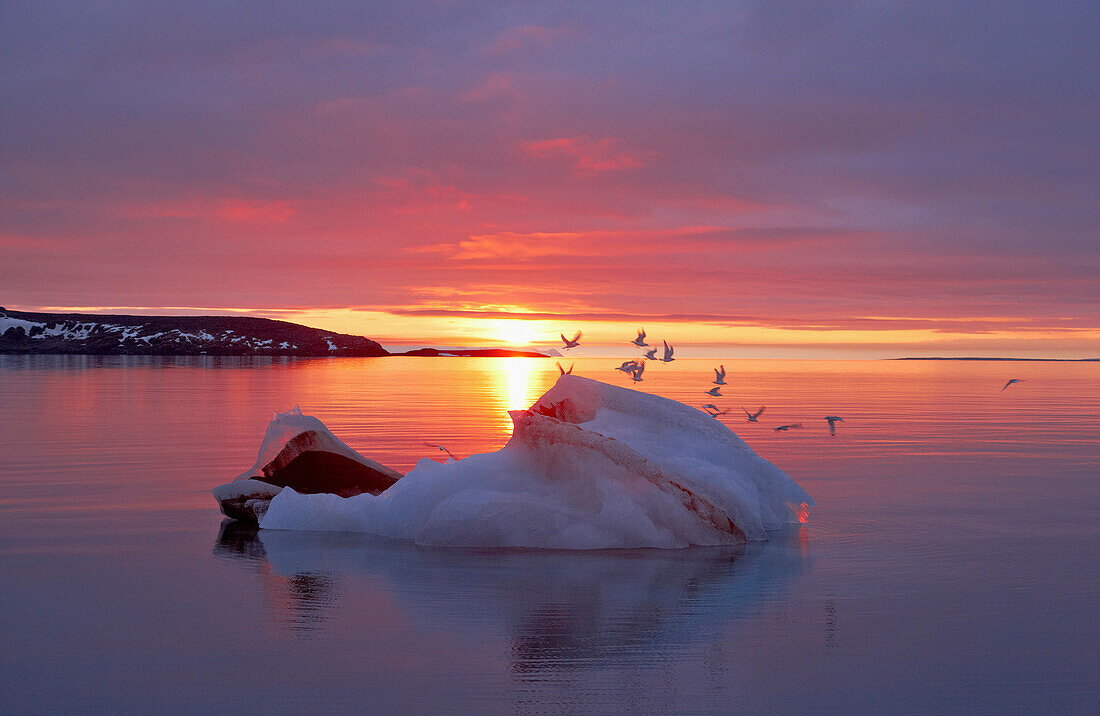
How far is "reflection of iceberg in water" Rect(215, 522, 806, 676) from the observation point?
8.23 m

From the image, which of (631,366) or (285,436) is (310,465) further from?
(631,366)

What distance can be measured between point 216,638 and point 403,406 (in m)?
31.0

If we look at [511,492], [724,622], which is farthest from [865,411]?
[724,622]

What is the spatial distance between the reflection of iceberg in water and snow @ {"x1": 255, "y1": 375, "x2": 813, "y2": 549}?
0.36m

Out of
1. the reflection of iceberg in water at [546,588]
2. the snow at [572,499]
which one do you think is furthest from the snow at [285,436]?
the reflection of iceberg in water at [546,588]

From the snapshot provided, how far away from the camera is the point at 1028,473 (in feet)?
63.0

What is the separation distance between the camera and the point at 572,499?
12.8m

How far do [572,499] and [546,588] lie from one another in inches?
113

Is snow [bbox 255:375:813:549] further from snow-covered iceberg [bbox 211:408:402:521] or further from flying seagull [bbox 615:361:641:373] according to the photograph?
flying seagull [bbox 615:361:641:373]

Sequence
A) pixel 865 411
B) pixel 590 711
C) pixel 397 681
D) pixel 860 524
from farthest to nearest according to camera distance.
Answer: pixel 865 411 → pixel 860 524 → pixel 397 681 → pixel 590 711

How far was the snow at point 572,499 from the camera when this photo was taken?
12.4 metres

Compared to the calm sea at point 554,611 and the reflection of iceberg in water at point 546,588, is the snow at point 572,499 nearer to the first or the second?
the reflection of iceberg in water at point 546,588

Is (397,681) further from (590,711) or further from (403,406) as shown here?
(403,406)

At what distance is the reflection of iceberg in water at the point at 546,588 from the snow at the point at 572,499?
36cm
